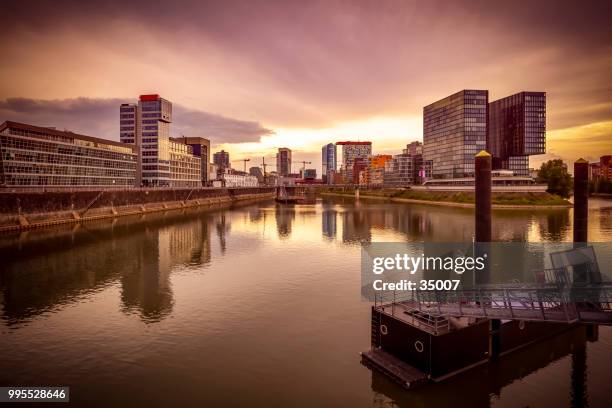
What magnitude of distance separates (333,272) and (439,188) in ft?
452

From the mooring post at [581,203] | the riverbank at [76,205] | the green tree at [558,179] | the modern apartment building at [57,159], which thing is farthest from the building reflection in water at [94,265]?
the green tree at [558,179]

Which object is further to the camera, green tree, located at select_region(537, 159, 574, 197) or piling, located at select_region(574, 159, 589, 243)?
green tree, located at select_region(537, 159, 574, 197)

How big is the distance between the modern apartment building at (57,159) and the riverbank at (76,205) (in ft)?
67.8

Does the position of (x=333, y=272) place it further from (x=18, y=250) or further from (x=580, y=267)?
(x=18, y=250)

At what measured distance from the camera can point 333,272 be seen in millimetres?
38094

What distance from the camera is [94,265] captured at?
41781 millimetres

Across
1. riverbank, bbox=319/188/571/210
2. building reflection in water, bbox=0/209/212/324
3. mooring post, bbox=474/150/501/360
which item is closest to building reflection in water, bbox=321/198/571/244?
building reflection in water, bbox=0/209/212/324

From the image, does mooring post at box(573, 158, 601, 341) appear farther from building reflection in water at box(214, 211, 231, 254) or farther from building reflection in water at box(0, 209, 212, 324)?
building reflection in water at box(214, 211, 231, 254)

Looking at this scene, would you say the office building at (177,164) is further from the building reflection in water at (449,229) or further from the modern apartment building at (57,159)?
the building reflection in water at (449,229)

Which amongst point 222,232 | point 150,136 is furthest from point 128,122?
point 222,232

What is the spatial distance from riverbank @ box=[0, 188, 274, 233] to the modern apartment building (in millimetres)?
20664

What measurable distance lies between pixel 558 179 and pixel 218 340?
15161 cm

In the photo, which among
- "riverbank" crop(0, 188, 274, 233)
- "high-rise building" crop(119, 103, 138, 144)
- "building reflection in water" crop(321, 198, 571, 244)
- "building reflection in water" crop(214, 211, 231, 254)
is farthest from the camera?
"high-rise building" crop(119, 103, 138, 144)

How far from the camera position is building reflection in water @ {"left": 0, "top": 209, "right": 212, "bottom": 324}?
29087 mm
